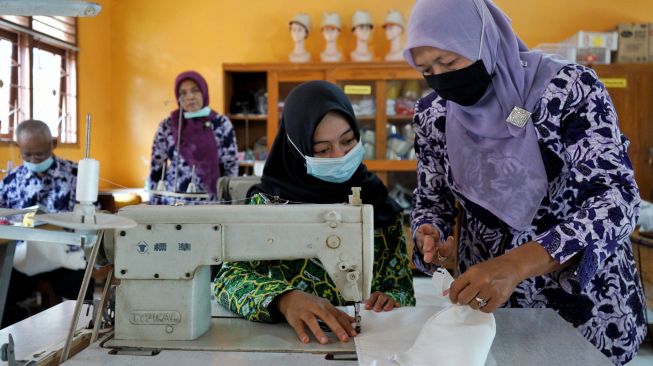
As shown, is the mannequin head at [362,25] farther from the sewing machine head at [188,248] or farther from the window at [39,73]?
the sewing machine head at [188,248]

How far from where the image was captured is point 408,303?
4.37ft

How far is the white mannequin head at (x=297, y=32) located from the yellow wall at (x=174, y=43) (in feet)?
1.10

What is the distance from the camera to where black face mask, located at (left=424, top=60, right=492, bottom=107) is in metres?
1.20

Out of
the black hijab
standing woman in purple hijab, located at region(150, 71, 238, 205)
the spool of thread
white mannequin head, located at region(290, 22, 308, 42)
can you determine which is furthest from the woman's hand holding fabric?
white mannequin head, located at region(290, 22, 308, 42)

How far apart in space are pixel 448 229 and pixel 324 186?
1.07 ft

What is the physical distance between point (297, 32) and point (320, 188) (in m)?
3.59

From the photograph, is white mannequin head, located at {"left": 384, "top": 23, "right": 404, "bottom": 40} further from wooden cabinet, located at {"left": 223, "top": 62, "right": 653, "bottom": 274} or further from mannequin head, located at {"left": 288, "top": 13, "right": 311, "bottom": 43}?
mannequin head, located at {"left": 288, "top": 13, "right": 311, "bottom": 43}

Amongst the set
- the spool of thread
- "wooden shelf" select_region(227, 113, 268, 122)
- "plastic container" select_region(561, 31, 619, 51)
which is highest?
"plastic container" select_region(561, 31, 619, 51)

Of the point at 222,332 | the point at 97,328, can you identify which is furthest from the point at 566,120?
the point at 97,328

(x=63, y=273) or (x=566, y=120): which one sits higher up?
(x=566, y=120)

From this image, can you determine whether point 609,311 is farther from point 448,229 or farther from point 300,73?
point 300,73

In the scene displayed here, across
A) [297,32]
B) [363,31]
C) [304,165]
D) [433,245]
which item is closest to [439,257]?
[433,245]

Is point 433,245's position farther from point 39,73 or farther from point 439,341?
point 39,73

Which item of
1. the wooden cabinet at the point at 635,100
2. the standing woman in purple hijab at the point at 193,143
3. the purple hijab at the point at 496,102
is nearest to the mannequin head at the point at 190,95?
the standing woman in purple hijab at the point at 193,143
